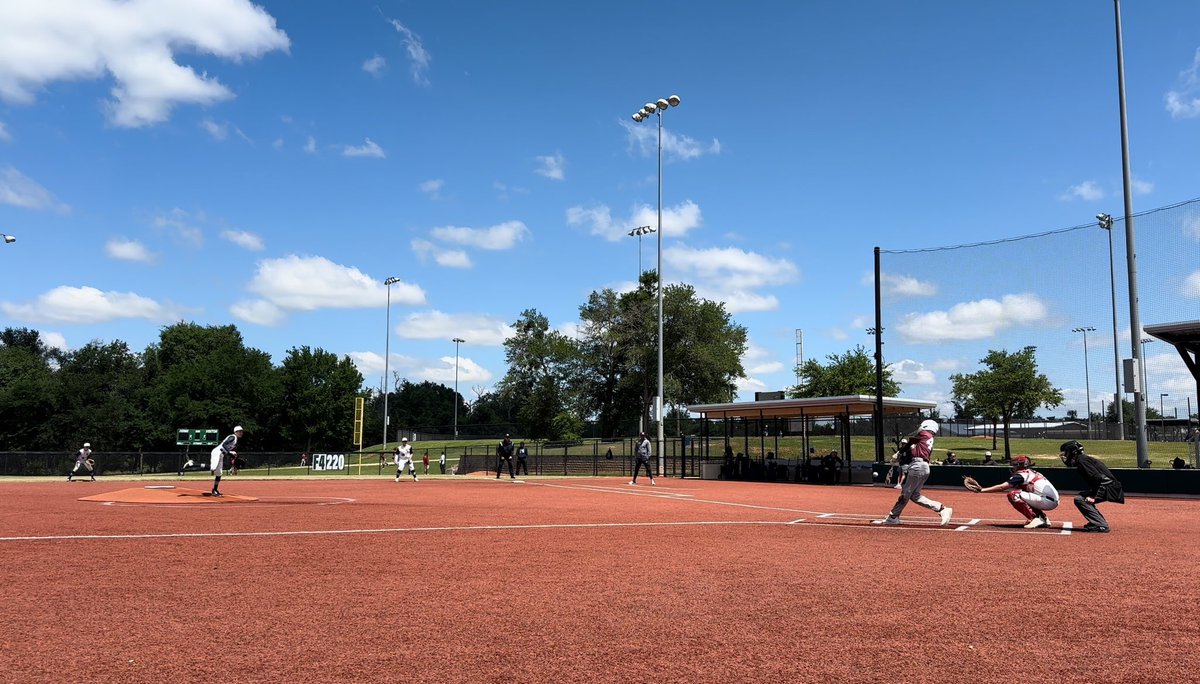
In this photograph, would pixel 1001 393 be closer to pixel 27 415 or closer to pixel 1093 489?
pixel 1093 489

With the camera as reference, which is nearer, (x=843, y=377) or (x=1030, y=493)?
(x=1030, y=493)

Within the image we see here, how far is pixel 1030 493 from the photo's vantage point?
1281cm

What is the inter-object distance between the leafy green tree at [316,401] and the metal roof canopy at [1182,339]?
76.3 metres

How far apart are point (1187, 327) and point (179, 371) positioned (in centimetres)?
8420

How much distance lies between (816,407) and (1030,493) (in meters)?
20.2

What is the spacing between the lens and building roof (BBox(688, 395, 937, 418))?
30.4m

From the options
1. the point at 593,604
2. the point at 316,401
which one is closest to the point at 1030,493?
the point at 593,604

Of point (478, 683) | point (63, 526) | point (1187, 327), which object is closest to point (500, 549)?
point (478, 683)

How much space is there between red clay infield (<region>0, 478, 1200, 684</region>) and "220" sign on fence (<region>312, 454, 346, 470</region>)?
39977mm

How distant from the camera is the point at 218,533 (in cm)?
1138

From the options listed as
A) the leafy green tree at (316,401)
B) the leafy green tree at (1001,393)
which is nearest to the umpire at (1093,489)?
the leafy green tree at (1001,393)

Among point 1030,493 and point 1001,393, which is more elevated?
point 1001,393

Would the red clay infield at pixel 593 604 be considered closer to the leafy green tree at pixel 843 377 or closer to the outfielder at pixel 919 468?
the outfielder at pixel 919 468

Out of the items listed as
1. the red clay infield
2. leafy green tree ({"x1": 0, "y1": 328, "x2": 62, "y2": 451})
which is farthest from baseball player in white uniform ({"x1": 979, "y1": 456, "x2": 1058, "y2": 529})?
leafy green tree ({"x1": 0, "y1": 328, "x2": 62, "y2": 451})
